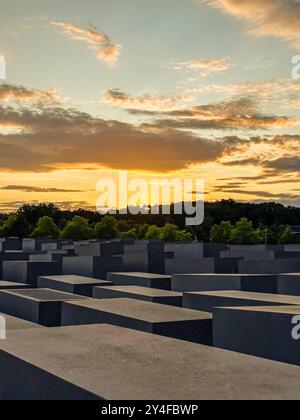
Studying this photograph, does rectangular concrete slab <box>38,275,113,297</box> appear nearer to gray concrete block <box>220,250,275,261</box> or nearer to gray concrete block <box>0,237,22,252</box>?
gray concrete block <box>220,250,275,261</box>

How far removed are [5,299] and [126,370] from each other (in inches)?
361

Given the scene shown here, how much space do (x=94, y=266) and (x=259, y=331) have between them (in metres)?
13.1

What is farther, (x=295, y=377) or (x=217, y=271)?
(x=217, y=271)

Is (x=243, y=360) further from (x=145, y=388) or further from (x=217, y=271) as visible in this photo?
(x=217, y=271)

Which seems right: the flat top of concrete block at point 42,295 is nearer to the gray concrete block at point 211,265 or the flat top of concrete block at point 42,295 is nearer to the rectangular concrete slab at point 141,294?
the rectangular concrete slab at point 141,294

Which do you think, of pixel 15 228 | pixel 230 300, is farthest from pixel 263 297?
pixel 15 228

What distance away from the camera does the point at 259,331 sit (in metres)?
8.29

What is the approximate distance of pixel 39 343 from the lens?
6.24 m

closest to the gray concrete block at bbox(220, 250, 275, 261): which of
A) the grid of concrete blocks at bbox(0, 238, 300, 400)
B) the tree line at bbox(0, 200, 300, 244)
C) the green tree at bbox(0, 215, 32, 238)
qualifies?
the grid of concrete blocks at bbox(0, 238, 300, 400)

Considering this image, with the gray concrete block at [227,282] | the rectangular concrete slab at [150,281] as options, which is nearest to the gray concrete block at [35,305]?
the rectangular concrete slab at [150,281]

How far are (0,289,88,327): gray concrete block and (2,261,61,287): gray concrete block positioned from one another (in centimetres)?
615

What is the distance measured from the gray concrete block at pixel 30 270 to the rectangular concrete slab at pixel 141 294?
6130mm

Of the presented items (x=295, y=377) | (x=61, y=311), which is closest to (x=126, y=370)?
(x=295, y=377)
